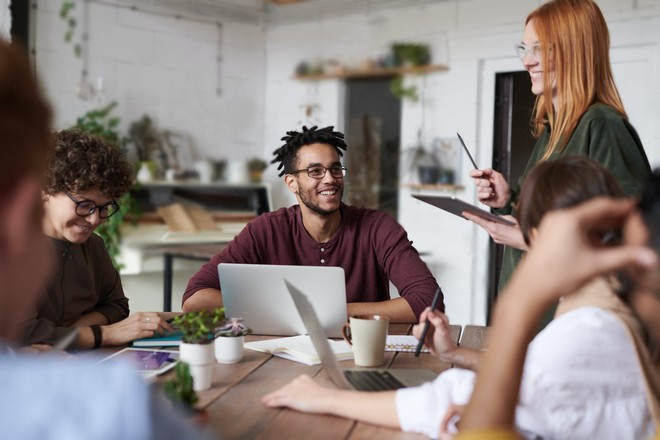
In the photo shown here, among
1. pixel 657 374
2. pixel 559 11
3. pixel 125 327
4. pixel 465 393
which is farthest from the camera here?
pixel 559 11

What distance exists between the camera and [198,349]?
1.28m

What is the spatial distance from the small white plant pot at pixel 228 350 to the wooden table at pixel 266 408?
2 centimetres

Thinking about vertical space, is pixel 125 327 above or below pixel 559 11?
below

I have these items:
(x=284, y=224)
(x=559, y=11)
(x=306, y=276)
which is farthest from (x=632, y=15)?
(x=306, y=276)

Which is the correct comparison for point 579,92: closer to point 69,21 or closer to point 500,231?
point 500,231

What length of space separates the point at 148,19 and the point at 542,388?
158 inches

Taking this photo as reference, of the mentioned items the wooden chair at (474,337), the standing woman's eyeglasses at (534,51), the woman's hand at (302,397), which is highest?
the standing woman's eyeglasses at (534,51)

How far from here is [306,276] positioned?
1706mm

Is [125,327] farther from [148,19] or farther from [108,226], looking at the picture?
[148,19]

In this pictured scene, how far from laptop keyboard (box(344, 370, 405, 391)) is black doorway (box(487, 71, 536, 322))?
2.80 metres

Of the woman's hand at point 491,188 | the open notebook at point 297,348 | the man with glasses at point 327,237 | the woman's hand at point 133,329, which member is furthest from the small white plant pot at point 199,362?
the woman's hand at point 491,188

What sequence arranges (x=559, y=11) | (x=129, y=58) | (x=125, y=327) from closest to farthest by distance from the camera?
(x=125, y=327), (x=559, y=11), (x=129, y=58)

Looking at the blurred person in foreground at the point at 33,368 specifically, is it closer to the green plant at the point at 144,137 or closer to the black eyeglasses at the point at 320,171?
the black eyeglasses at the point at 320,171

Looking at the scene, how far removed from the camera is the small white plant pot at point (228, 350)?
1482 mm
